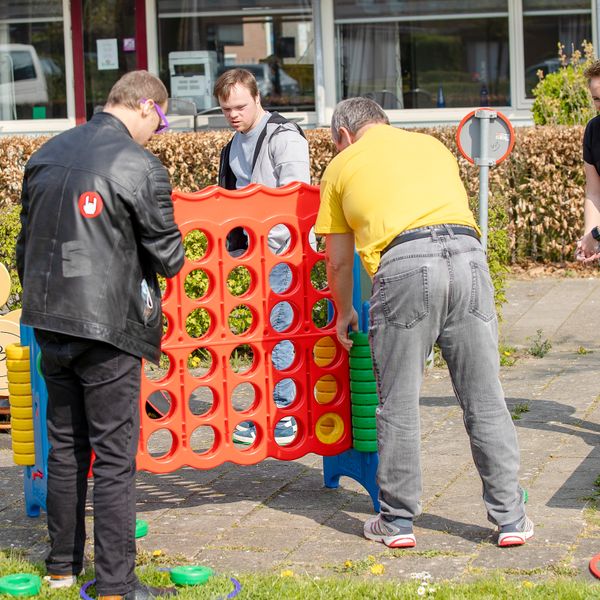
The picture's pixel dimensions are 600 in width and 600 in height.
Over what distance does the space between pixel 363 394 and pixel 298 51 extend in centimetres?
1074

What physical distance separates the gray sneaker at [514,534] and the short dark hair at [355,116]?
5.61ft

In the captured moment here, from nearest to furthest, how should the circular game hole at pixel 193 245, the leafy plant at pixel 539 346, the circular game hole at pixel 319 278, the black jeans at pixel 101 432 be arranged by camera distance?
the black jeans at pixel 101 432, the circular game hole at pixel 193 245, the circular game hole at pixel 319 278, the leafy plant at pixel 539 346

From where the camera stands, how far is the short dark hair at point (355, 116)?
4.92 m

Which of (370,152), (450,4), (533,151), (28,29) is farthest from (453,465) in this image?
(28,29)

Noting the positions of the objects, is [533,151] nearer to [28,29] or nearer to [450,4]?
[450,4]

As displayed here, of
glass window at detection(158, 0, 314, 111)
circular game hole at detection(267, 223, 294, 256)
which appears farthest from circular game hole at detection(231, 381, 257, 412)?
glass window at detection(158, 0, 314, 111)

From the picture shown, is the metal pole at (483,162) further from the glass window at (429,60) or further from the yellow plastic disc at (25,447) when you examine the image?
the glass window at (429,60)

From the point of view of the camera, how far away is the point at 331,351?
17.8 feet

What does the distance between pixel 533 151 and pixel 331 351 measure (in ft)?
21.2

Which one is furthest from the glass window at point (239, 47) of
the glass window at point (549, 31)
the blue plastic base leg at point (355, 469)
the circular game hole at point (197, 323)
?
the blue plastic base leg at point (355, 469)

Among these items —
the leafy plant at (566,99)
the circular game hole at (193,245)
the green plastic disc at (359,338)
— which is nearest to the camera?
the green plastic disc at (359,338)

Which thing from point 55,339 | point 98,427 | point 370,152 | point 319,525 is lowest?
point 319,525

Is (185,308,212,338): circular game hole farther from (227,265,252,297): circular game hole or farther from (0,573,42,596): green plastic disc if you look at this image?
(0,573,42,596): green plastic disc

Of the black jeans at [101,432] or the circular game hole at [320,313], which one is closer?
the black jeans at [101,432]
